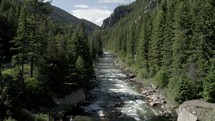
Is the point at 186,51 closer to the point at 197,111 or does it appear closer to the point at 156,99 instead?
the point at 156,99

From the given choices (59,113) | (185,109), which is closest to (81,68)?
(59,113)

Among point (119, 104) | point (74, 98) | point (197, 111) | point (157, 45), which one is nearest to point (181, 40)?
point (157, 45)

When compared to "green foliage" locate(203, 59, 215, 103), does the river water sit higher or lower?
lower

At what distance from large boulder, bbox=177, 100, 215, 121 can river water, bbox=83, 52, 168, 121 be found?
5466 millimetres

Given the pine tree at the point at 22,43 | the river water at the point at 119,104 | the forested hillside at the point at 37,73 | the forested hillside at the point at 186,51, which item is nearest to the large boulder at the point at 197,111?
the forested hillside at the point at 186,51

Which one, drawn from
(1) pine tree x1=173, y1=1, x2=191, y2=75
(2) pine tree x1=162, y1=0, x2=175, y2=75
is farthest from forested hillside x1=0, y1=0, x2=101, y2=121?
(1) pine tree x1=173, y1=1, x2=191, y2=75

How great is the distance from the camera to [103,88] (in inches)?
2852

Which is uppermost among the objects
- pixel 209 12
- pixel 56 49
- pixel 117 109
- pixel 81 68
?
pixel 209 12

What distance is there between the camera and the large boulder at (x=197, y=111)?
40.0 m

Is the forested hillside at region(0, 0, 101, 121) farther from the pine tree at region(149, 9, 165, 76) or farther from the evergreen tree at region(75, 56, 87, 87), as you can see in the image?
the pine tree at region(149, 9, 165, 76)

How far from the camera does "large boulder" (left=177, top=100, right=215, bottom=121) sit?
3997cm

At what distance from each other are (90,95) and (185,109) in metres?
24.3

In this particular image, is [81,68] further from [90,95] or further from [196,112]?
[196,112]

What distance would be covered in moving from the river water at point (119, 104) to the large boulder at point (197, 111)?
5466mm
